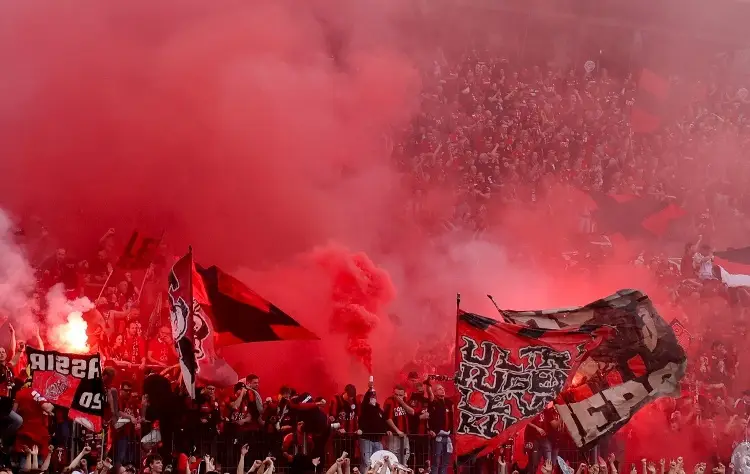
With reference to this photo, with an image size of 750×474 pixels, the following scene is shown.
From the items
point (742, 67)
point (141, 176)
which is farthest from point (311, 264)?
point (742, 67)

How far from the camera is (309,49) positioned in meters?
10.6

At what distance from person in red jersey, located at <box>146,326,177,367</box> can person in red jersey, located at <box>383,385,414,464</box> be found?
2.26 metres

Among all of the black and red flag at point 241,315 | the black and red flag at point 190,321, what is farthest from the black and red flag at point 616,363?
the black and red flag at point 190,321

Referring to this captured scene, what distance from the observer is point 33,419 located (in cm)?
881

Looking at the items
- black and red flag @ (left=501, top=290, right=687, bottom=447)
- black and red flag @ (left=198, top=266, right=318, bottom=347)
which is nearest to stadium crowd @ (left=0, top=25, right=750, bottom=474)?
black and red flag @ (left=198, top=266, right=318, bottom=347)

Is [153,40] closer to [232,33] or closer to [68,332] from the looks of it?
[232,33]

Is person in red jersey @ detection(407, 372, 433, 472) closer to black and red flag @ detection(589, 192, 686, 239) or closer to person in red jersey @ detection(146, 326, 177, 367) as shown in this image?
person in red jersey @ detection(146, 326, 177, 367)

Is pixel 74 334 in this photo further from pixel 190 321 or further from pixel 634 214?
pixel 634 214

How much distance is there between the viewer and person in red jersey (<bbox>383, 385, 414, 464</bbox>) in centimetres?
986

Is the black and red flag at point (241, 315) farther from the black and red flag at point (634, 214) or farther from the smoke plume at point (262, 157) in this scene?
the black and red flag at point (634, 214)

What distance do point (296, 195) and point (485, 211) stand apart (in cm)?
223

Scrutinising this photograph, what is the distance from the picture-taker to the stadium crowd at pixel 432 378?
9.25 metres

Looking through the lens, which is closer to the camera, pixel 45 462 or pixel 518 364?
pixel 45 462

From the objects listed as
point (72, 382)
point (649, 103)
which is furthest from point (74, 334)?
point (649, 103)
